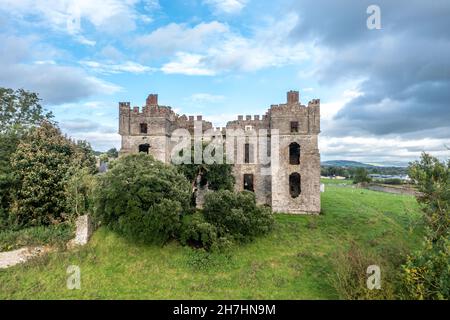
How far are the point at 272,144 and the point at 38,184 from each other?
21.0 m

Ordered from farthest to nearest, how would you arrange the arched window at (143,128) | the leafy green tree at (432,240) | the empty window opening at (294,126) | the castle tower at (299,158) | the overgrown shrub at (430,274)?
the arched window at (143,128)
the empty window opening at (294,126)
the castle tower at (299,158)
the leafy green tree at (432,240)
the overgrown shrub at (430,274)

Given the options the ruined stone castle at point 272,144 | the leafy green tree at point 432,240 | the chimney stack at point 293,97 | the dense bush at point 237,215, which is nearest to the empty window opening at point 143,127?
the ruined stone castle at point 272,144

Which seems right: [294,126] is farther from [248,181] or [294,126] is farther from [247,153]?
[248,181]

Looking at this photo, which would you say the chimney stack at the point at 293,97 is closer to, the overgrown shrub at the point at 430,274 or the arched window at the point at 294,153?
the arched window at the point at 294,153

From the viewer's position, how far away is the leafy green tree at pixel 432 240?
1185 cm

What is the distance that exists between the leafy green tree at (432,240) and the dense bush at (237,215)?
9.68 m

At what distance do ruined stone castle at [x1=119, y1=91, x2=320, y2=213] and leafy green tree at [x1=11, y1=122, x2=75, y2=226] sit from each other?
6793mm

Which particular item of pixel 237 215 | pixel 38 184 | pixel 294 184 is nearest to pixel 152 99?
pixel 38 184

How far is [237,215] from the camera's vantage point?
20.1 m

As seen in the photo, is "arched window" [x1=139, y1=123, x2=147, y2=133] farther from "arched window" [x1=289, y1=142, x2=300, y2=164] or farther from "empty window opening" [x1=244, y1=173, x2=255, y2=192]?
"arched window" [x1=289, y1=142, x2=300, y2=164]

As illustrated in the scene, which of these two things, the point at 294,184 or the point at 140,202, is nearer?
the point at 140,202

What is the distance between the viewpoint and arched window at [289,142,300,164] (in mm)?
28453
